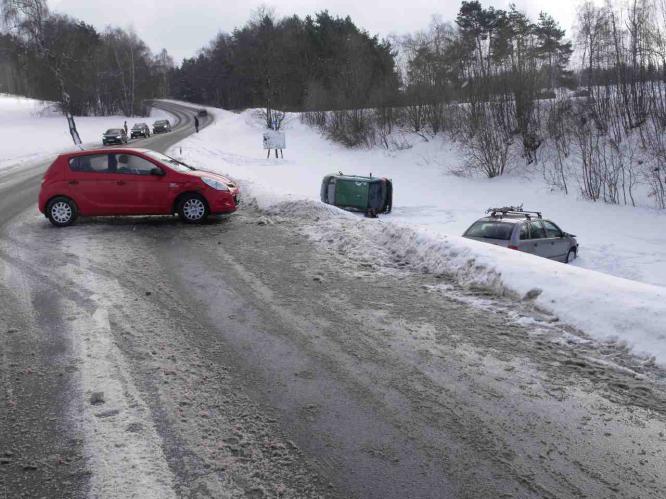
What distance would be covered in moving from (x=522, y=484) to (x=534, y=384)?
1.43m

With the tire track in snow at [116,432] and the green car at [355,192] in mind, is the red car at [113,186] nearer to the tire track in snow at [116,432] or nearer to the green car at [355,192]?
the tire track in snow at [116,432]

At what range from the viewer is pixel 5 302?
6617 millimetres

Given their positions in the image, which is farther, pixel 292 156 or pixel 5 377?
pixel 292 156

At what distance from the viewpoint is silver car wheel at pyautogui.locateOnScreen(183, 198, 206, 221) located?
11586 mm

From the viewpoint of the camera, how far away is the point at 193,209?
11602mm

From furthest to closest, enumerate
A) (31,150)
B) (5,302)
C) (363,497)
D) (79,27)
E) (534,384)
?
(79,27)
(31,150)
(5,302)
(534,384)
(363,497)

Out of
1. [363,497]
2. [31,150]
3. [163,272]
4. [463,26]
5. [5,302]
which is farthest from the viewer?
[463,26]

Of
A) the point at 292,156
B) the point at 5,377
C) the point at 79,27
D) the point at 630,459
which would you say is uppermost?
the point at 79,27

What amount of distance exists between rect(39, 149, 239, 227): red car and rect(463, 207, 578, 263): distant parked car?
6455 millimetres

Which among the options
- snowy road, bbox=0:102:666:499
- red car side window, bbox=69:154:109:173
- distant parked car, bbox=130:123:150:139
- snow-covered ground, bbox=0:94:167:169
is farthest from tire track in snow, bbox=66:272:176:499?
distant parked car, bbox=130:123:150:139

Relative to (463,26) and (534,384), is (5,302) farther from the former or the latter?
(463,26)

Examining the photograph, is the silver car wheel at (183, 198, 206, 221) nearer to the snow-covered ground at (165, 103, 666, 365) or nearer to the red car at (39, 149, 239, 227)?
the red car at (39, 149, 239, 227)

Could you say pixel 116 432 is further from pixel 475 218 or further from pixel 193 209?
pixel 475 218

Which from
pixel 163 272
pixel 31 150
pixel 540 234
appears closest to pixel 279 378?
pixel 163 272
